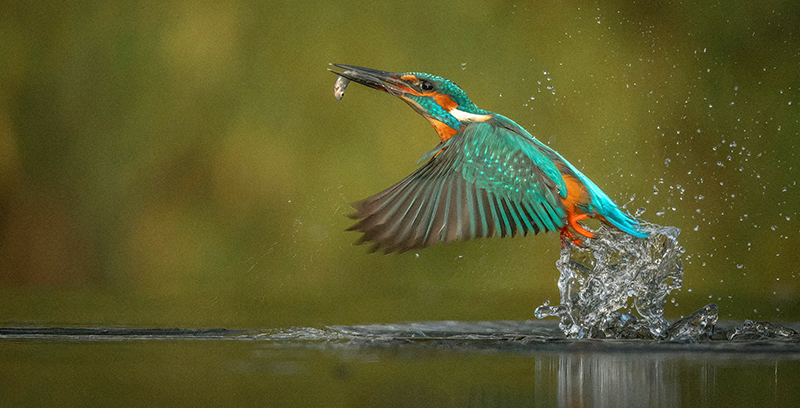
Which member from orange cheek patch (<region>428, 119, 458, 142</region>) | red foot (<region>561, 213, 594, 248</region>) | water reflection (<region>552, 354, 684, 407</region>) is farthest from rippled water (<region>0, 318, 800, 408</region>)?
orange cheek patch (<region>428, 119, 458, 142</region>)

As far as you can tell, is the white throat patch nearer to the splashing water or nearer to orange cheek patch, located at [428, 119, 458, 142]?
orange cheek patch, located at [428, 119, 458, 142]

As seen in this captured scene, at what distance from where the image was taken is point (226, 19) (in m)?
5.54

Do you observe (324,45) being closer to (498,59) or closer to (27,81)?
(498,59)

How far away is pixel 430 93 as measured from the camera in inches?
110

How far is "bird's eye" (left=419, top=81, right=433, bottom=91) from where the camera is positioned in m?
2.80

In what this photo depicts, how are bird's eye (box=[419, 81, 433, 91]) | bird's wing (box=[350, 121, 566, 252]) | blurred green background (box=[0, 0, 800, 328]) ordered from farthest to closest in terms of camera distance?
blurred green background (box=[0, 0, 800, 328])
bird's eye (box=[419, 81, 433, 91])
bird's wing (box=[350, 121, 566, 252])

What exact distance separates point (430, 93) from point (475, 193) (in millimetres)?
486

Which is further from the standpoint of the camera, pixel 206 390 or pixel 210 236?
pixel 210 236

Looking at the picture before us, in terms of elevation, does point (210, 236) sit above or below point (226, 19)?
below

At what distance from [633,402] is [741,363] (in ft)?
2.23

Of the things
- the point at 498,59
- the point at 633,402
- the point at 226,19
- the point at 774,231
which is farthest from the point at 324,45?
the point at 633,402

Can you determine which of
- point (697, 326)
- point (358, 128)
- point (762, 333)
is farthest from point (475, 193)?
point (358, 128)

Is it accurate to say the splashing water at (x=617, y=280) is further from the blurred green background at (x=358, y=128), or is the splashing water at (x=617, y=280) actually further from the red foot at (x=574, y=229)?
the blurred green background at (x=358, y=128)

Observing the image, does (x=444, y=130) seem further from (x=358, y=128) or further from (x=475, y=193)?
(x=358, y=128)
